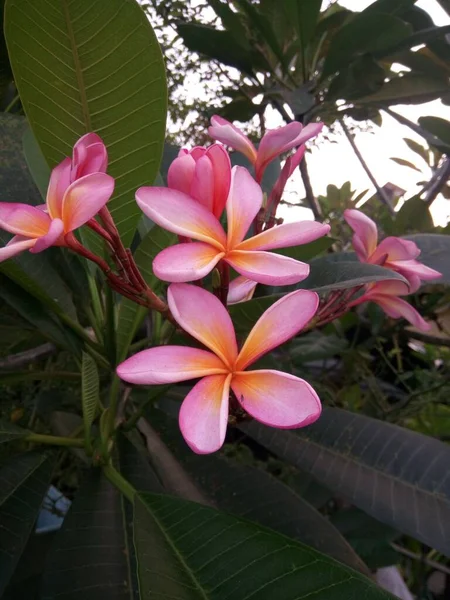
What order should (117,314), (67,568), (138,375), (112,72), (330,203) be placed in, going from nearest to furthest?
1. (138,375)
2. (112,72)
3. (67,568)
4. (117,314)
5. (330,203)

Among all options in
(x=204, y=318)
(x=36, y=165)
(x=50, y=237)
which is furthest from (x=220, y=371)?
(x=36, y=165)

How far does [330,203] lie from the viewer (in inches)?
58.8

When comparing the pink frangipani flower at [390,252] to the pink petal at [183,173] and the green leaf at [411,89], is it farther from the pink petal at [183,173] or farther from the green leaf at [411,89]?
the green leaf at [411,89]

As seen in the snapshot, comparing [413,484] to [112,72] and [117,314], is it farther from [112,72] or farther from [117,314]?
[112,72]

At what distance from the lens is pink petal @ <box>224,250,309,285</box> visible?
1.16ft

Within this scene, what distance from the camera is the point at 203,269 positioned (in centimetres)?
35

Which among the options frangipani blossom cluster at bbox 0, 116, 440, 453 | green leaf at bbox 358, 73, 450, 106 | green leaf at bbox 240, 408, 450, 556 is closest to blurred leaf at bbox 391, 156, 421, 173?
green leaf at bbox 358, 73, 450, 106

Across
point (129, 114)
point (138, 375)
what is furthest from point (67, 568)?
point (129, 114)

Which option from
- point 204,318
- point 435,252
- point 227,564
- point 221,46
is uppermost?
point 221,46

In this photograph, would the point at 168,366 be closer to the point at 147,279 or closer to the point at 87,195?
the point at 87,195

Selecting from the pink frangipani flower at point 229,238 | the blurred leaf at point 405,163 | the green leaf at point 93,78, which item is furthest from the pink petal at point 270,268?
the blurred leaf at point 405,163

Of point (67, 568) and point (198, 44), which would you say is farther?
point (198, 44)

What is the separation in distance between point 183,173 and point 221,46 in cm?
74

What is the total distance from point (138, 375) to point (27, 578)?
582mm
